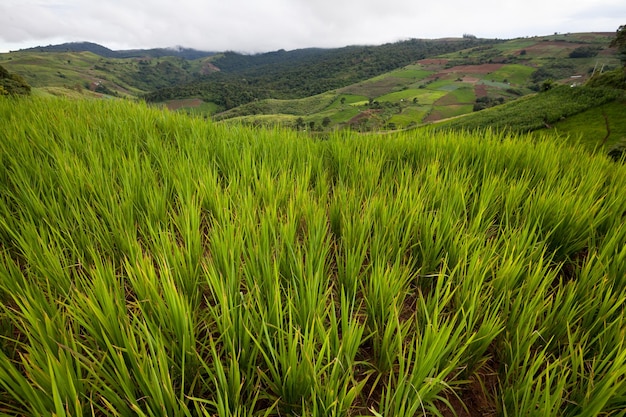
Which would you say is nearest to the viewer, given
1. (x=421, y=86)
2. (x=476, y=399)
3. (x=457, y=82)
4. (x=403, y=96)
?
(x=476, y=399)

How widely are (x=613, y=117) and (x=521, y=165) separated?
114ft

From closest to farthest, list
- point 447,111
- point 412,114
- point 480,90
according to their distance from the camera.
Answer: point 412,114
point 447,111
point 480,90

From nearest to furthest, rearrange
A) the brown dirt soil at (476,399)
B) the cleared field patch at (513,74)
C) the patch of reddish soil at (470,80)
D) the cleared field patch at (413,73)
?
the brown dirt soil at (476,399)
the cleared field patch at (513,74)
the patch of reddish soil at (470,80)
the cleared field patch at (413,73)

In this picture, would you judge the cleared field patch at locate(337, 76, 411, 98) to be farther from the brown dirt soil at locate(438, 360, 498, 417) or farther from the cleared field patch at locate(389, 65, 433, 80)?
the brown dirt soil at locate(438, 360, 498, 417)

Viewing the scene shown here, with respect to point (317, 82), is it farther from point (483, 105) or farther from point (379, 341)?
point (379, 341)

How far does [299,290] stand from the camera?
132 centimetres

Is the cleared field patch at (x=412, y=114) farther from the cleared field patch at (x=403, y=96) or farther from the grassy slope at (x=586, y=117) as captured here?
the grassy slope at (x=586, y=117)

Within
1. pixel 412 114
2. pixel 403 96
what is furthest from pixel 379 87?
pixel 412 114

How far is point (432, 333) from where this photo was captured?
100 cm

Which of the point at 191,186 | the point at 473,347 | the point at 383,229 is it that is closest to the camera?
the point at 473,347

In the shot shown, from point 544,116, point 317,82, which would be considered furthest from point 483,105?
point 317,82

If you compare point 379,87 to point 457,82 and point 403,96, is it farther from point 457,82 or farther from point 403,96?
point 457,82

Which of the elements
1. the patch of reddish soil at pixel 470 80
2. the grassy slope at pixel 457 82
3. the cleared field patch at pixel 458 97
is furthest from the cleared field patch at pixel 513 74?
the cleared field patch at pixel 458 97

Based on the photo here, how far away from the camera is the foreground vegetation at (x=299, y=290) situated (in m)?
0.92
